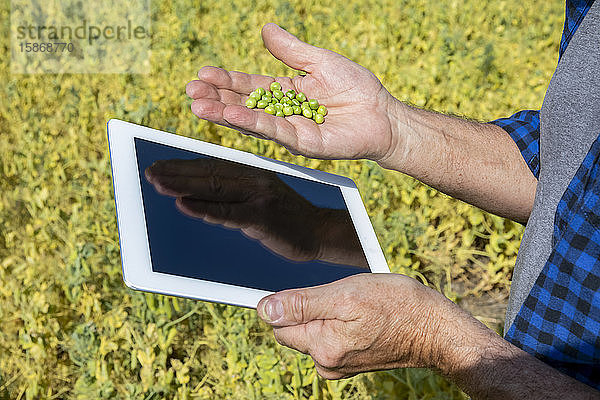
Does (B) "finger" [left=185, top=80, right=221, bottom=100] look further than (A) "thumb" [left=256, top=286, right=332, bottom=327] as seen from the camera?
Yes

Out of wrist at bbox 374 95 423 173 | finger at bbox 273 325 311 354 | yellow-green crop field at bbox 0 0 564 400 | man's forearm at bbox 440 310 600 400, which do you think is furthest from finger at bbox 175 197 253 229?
yellow-green crop field at bbox 0 0 564 400

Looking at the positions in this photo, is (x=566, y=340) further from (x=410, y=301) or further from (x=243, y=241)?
(x=243, y=241)

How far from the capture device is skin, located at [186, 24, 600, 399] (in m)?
1.22

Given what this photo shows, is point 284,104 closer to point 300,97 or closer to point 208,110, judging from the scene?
point 300,97

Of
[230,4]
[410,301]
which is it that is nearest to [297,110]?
[410,301]

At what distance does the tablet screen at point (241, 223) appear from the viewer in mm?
1359

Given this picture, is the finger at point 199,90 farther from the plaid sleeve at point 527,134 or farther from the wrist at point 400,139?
the plaid sleeve at point 527,134

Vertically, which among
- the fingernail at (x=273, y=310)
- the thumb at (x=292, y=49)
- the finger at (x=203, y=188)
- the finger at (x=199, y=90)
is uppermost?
the thumb at (x=292, y=49)

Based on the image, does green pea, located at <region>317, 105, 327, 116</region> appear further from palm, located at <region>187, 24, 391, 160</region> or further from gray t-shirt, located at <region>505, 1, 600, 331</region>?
gray t-shirt, located at <region>505, 1, 600, 331</region>

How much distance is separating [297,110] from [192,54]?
275cm

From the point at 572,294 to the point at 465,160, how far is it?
597 mm

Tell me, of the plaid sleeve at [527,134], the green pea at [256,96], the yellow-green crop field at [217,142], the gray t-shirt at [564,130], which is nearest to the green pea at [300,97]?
the green pea at [256,96]

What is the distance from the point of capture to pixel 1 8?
17.0 ft

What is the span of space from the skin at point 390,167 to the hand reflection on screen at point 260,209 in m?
0.12
